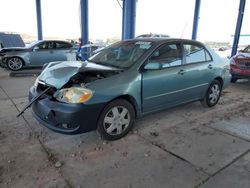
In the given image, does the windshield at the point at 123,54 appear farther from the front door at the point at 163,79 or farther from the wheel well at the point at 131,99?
the wheel well at the point at 131,99

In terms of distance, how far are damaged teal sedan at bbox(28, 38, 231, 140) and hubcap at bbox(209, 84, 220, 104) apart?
37 centimetres

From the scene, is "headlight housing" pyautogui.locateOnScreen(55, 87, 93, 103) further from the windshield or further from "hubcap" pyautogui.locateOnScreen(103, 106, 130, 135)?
the windshield

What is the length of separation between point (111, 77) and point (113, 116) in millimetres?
553

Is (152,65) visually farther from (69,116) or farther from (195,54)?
(69,116)

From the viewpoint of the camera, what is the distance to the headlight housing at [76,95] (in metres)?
2.90

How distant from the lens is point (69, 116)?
9.36 feet

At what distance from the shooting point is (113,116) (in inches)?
129

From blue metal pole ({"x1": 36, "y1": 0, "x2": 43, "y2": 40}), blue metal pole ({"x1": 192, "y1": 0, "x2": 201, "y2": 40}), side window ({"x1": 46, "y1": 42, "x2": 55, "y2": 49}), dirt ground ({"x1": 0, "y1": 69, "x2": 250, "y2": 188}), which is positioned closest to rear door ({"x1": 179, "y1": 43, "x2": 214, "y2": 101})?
dirt ground ({"x1": 0, "y1": 69, "x2": 250, "y2": 188})

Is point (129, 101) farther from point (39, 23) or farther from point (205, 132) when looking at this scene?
point (39, 23)

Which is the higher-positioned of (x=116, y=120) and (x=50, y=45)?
(x=50, y=45)

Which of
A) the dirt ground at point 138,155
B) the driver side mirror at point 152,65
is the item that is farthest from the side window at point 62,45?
the driver side mirror at point 152,65

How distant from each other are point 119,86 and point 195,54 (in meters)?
2.01

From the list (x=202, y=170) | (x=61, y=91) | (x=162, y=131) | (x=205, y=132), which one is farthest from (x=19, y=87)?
(x=202, y=170)

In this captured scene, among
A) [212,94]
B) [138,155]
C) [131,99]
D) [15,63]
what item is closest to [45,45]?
[15,63]
